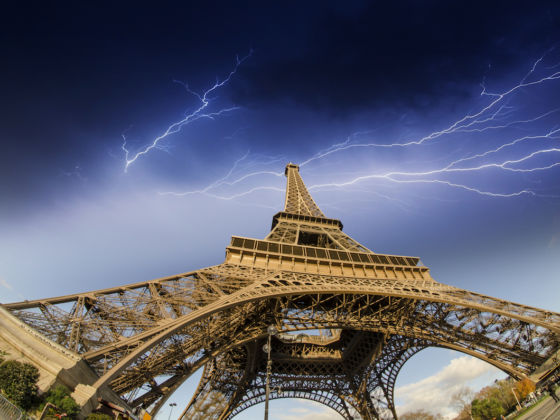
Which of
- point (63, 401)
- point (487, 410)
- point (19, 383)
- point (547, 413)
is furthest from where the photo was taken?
point (487, 410)

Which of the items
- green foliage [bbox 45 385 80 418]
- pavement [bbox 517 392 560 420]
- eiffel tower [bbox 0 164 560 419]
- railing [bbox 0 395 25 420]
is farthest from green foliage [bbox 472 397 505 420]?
railing [bbox 0 395 25 420]

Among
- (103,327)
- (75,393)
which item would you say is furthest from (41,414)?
(103,327)

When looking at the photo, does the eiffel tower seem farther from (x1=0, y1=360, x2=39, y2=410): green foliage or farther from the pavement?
the pavement

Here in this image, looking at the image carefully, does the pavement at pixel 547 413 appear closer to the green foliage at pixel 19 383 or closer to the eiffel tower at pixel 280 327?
the eiffel tower at pixel 280 327

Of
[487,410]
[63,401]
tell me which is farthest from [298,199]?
[63,401]

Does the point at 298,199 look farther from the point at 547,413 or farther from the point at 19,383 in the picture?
the point at 19,383

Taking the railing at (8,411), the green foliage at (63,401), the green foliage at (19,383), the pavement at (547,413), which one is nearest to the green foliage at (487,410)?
the pavement at (547,413)

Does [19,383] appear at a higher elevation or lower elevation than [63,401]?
higher

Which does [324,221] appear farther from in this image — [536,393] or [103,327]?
[103,327]
